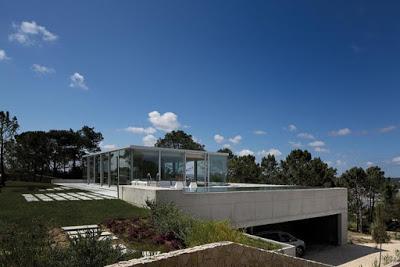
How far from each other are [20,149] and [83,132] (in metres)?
9.83

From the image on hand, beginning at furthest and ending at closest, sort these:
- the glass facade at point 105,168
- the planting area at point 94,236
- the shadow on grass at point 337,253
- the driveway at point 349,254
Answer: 1. the glass facade at point 105,168
2. the shadow on grass at point 337,253
3. the driveway at point 349,254
4. the planting area at point 94,236

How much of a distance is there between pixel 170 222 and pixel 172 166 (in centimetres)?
1606

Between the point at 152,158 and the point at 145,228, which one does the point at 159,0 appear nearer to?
the point at 145,228

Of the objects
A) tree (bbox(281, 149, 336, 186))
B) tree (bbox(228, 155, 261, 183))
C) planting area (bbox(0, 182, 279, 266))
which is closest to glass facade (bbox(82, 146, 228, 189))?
planting area (bbox(0, 182, 279, 266))

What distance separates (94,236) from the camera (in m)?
6.83

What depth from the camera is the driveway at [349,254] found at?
62.9 feet

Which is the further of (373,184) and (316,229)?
(373,184)

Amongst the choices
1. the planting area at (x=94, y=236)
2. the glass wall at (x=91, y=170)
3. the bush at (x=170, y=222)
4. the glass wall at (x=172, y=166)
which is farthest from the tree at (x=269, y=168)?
the bush at (x=170, y=222)

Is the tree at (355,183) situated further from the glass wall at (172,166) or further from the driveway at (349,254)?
the glass wall at (172,166)

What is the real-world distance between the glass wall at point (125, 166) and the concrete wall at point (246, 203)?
22.2ft

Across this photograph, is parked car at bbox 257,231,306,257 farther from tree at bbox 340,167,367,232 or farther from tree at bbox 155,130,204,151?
tree at bbox 155,130,204,151

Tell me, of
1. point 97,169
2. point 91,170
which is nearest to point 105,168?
point 97,169

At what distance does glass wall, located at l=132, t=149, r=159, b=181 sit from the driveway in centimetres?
1115

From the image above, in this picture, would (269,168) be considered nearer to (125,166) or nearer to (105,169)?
(105,169)
